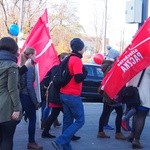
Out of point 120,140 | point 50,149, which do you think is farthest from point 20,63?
point 120,140

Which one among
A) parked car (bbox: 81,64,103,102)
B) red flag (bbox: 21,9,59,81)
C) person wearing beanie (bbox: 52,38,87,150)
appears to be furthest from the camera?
parked car (bbox: 81,64,103,102)

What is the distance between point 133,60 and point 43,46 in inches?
Result: 79.0

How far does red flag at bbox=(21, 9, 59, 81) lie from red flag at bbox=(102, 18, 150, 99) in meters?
1.55

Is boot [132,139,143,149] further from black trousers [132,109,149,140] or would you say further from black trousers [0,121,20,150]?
black trousers [0,121,20,150]

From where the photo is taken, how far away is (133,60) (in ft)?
22.2

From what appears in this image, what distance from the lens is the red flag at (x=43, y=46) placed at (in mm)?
8016

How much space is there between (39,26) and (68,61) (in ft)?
6.65

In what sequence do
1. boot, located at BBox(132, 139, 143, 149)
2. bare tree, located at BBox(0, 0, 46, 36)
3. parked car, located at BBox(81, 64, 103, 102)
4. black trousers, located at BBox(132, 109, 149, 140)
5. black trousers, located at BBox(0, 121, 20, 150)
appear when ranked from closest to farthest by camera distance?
1. black trousers, located at BBox(0, 121, 20, 150)
2. black trousers, located at BBox(132, 109, 149, 140)
3. boot, located at BBox(132, 139, 143, 149)
4. parked car, located at BBox(81, 64, 103, 102)
5. bare tree, located at BBox(0, 0, 46, 36)

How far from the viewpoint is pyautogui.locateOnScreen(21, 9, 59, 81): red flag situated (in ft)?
26.3

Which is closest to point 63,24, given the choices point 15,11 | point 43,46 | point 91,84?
point 15,11

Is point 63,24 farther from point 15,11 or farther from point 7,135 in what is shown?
point 7,135

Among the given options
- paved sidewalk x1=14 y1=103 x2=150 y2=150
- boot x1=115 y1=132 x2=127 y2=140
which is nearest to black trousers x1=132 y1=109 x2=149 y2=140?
paved sidewalk x1=14 y1=103 x2=150 y2=150

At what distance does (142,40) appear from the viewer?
6.76 meters

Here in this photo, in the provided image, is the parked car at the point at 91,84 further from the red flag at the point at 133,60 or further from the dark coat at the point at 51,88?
the red flag at the point at 133,60
